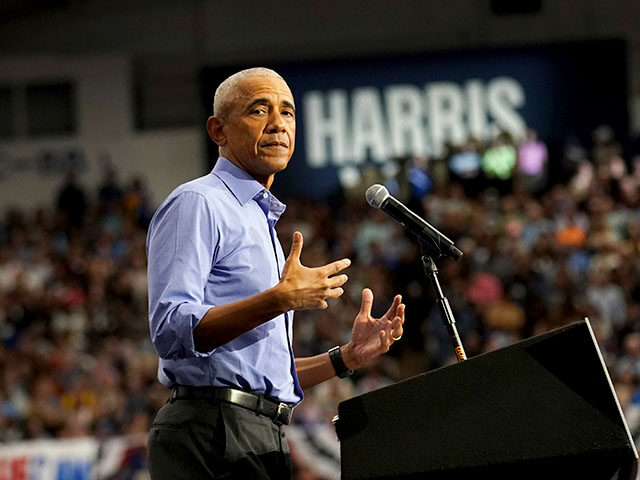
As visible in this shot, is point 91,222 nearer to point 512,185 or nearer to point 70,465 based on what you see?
point 512,185

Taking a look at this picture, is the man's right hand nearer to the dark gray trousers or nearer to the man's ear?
the dark gray trousers

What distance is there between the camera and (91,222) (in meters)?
13.5

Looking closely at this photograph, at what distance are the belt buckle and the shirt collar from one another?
0.45 meters

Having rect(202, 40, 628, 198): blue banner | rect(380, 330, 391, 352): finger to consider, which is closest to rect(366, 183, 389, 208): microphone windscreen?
rect(380, 330, 391, 352): finger

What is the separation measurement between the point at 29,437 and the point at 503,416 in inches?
285

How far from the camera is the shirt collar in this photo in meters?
2.60

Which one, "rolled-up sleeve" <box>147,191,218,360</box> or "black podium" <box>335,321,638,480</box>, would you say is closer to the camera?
"black podium" <box>335,321,638,480</box>

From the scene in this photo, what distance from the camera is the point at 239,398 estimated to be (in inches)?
96.0

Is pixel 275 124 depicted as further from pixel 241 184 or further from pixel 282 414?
pixel 282 414

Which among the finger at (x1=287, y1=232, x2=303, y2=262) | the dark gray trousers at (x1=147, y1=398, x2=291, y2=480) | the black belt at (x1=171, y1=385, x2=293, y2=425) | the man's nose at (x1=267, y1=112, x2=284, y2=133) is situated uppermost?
the man's nose at (x1=267, y1=112, x2=284, y2=133)

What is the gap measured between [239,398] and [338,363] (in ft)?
1.44

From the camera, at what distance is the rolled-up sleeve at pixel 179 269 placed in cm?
231

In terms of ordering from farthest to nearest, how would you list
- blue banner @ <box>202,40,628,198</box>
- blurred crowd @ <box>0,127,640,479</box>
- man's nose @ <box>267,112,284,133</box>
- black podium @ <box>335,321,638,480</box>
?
blue banner @ <box>202,40,628,198</box> < blurred crowd @ <box>0,127,640,479</box> < man's nose @ <box>267,112,284,133</box> < black podium @ <box>335,321,638,480</box>

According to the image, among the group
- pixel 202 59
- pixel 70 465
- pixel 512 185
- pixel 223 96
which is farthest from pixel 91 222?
pixel 223 96
